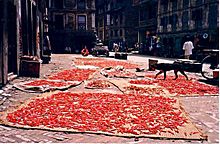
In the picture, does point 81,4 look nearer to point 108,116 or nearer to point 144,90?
point 144,90

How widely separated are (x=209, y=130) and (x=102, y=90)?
4.99m

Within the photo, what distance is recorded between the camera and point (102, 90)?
9945mm

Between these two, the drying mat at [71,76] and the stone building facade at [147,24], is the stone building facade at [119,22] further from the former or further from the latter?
the drying mat at [71,76]

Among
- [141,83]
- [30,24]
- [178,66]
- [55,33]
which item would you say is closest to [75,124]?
Answer: [141,83]

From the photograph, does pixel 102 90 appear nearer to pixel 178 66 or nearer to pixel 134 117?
pixel 134 117

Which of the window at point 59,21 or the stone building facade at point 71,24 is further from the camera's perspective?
the window at point 59,21

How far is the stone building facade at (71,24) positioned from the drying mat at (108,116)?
131ft

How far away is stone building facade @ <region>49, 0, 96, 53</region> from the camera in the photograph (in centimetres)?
4750

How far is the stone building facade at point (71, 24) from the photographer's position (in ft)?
156

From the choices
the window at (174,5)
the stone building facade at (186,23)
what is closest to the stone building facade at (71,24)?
the stone building facade at (186,23)

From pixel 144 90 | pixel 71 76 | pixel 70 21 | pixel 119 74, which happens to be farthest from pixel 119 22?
pixel 144 90

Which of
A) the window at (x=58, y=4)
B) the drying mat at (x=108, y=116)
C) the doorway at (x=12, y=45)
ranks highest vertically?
the window at (x=58, y=4)

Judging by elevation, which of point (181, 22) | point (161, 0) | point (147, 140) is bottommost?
point (147, 140)

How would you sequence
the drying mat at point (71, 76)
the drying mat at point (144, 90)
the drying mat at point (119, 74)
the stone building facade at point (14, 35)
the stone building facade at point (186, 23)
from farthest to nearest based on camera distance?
the stone building facade at point (186, 23) < the drying mat at point (119, 74) < the drying mat at point (71, 76) < the stone building facade at point (14, 35) < the drying mat at point (144, 90)
